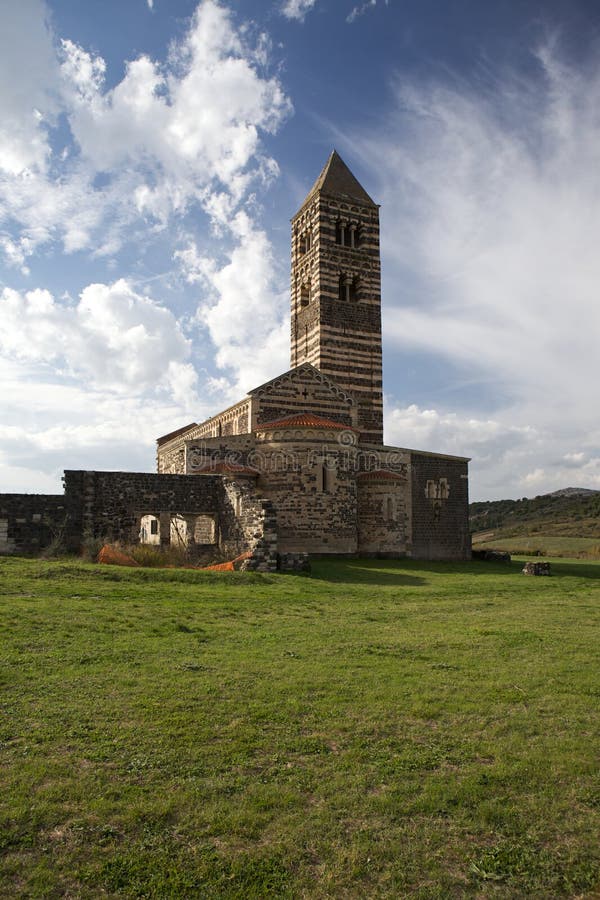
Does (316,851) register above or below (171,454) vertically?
below

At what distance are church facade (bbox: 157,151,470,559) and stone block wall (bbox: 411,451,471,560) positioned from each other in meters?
0.05

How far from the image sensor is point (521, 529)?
6191 centimetres

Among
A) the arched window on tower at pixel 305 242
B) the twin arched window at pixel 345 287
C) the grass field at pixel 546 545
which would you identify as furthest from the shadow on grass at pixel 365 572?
the arched window on tower at pixel 305 242

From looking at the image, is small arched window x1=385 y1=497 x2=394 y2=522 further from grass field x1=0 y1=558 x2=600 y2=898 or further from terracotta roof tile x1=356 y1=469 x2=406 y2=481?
grass field x1=0 y1=558 x2=600 y2=898

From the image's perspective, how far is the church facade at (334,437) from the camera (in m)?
24.6

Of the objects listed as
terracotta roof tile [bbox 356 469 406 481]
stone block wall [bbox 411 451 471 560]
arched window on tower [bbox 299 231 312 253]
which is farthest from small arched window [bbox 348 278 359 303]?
terracotta roof tile [bbox 356 469 406 481]

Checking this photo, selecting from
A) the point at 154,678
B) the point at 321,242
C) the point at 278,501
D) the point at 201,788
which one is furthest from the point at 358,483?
the point at 201,788

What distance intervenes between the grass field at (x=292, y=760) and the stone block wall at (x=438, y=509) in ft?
59.7

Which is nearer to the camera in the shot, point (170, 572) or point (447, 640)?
point (447, 640)

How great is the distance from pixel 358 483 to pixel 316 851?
2375 cm

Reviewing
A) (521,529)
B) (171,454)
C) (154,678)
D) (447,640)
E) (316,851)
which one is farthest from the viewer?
(521,529)

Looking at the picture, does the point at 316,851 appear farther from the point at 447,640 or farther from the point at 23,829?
the point at 447,640

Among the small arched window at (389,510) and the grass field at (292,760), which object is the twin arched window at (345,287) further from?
the grass field at (292,760)

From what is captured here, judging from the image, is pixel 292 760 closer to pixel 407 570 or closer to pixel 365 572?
pixel 365 572
